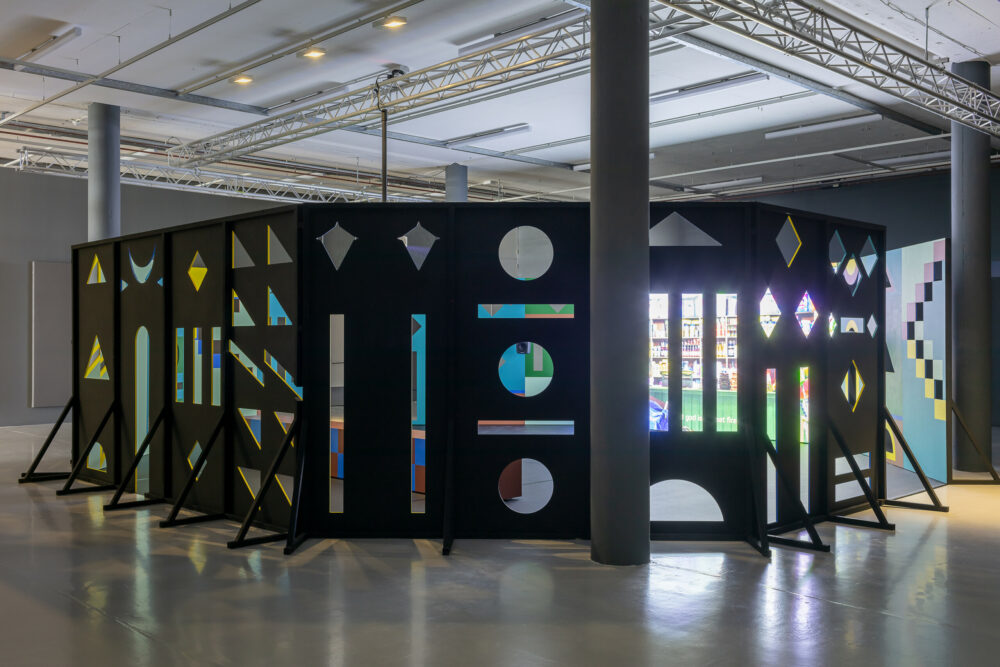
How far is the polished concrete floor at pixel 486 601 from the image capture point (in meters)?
3.90

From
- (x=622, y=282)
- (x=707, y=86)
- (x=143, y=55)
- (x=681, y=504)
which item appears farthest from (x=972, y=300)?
(x=143, y=55)

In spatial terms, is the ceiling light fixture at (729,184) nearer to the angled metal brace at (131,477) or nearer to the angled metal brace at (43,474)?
the angled metal brace at (131,477)

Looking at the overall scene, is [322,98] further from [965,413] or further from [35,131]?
[965,413]

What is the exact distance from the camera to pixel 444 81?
1025cm

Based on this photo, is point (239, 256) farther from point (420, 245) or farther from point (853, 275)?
point (853, 275)

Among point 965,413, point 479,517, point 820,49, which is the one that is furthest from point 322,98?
point 965,413

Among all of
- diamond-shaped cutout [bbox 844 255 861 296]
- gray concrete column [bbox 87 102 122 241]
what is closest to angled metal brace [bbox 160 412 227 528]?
diamond-shaped cutout [bbox 844 255 861 296]

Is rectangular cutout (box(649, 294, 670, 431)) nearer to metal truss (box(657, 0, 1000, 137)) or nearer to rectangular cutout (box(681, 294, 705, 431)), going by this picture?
rectangular cutout (box(681, 294, 705, 431))

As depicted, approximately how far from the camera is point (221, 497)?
265 inches

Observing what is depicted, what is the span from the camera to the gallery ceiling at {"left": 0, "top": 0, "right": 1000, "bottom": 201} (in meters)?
8.83

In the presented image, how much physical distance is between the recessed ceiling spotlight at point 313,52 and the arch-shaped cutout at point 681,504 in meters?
6.26

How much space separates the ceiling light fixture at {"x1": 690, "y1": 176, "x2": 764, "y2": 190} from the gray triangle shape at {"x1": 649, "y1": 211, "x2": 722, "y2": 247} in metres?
11.1

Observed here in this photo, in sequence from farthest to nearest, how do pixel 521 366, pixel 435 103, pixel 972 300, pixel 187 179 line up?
pixel 187 179
pixel 435 103
pixel 972 300
pixel 521 366

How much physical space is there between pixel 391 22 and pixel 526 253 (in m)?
10.5
